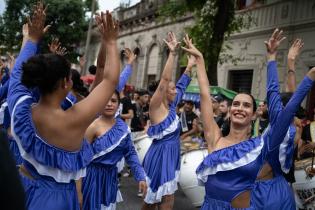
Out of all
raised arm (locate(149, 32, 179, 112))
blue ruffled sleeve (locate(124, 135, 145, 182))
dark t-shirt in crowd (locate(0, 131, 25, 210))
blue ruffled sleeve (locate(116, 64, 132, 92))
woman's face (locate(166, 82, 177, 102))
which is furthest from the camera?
woman's face (locate(166, 82, 177, 102))

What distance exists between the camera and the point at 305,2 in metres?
14.8

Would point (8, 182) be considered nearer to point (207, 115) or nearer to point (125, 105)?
point (207, 115)

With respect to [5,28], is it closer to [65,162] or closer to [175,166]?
[175,166]

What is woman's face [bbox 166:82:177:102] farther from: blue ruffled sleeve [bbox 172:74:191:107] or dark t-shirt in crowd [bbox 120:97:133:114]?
dark t-shirt in crowd [bbox 120:97:133:114]

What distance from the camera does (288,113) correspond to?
133 inches

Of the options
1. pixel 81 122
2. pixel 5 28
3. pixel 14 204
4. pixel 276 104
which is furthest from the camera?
pixel 5 28

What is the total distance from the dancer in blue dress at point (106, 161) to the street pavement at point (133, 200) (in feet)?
8.67

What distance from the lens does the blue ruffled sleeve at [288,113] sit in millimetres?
3369

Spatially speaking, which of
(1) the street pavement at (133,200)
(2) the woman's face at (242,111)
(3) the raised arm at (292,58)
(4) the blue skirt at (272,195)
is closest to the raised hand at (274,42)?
(3) the raised arm at (292,58)

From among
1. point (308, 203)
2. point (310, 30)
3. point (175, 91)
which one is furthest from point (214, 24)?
point (308, 203)

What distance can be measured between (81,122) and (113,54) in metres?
0.49

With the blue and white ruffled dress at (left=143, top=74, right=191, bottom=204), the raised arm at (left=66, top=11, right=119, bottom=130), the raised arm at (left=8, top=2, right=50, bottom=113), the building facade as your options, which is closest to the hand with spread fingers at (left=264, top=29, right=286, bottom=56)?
the raised arm at (left=66, top=11, right=119, bottom=130)

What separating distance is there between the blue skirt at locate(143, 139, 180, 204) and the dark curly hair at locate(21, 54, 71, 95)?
3063 millimetres

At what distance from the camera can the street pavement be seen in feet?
23.0
